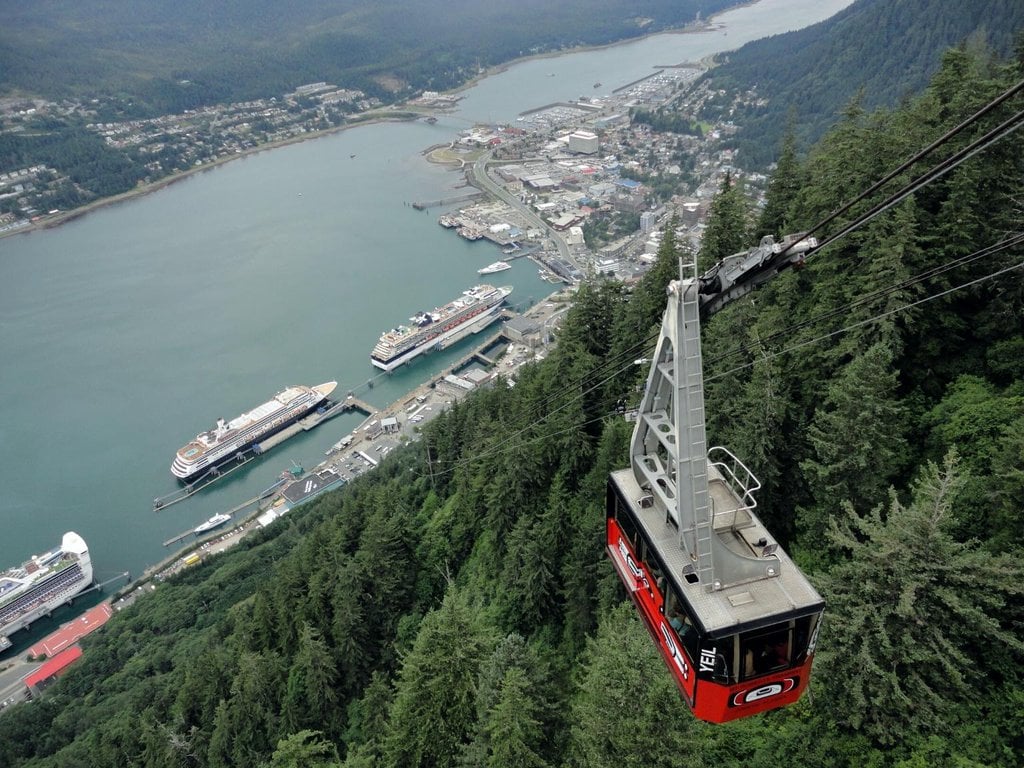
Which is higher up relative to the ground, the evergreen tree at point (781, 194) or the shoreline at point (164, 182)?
the evergreen tree at point (781, 194)

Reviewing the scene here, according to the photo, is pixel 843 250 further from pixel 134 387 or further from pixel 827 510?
pixel 134 387

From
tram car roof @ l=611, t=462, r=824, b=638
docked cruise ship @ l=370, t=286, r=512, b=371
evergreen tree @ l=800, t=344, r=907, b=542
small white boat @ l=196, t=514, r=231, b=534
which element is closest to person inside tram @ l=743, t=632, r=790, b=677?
tram car roof @ l=611, t=462, r=824, b=638

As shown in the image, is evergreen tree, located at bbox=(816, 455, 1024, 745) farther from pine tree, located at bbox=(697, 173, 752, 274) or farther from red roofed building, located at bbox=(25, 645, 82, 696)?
red roofed building, located at bbox=(25, 645, 82, 696)

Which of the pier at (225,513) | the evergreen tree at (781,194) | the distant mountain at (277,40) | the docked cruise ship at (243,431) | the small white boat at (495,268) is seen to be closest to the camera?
the evergreen tree at (781,194)

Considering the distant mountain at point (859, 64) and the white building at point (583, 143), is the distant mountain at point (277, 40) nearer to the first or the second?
the white building at point (583, 143)

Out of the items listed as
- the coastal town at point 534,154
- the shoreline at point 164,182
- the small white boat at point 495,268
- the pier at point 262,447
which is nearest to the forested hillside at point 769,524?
the pier at point 262,447

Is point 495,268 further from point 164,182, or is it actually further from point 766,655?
point 164,182

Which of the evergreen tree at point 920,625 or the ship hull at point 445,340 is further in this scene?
the ship hull at point 445,340

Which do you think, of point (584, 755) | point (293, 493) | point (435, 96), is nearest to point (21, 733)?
point (293, 493)
